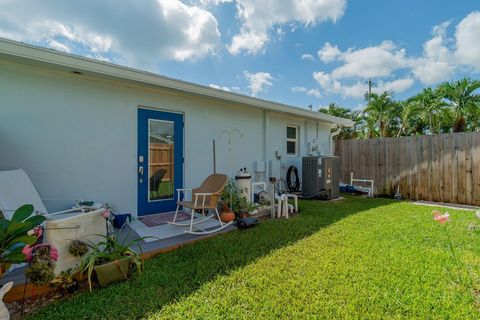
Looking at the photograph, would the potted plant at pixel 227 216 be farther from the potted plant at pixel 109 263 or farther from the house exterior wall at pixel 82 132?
the potted plant at pixel 109 263

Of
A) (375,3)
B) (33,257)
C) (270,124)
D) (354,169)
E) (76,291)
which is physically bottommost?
(76,291)

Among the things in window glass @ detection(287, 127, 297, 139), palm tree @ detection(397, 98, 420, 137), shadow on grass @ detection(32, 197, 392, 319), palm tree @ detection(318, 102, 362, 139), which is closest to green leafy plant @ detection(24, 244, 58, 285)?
shadow on grass @ detection(32, 197, 392, 319)

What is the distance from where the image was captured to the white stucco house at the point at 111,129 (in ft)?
11.2

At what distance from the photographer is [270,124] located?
272 inches

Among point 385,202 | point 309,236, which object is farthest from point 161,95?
point 385,202

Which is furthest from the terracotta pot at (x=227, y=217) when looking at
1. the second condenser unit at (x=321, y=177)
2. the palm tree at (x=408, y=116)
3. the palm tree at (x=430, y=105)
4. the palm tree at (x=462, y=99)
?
the palm tree at (x=408, y=116)

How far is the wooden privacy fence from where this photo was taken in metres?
5.82

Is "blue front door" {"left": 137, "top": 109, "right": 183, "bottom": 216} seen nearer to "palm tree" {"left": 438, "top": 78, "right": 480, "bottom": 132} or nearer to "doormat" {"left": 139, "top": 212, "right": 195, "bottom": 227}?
"doormat" {"left": 139, "top": 212, "right": 195, "bottom": 227}

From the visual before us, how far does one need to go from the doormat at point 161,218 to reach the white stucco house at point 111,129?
0.18 m

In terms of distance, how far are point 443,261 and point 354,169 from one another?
5700mm

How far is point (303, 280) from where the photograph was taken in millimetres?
2311

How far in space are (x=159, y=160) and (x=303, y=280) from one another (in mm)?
3589

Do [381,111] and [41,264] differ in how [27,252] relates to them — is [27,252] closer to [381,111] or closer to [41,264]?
[41,264]

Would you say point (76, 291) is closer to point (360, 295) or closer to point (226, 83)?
point (360, 295)
